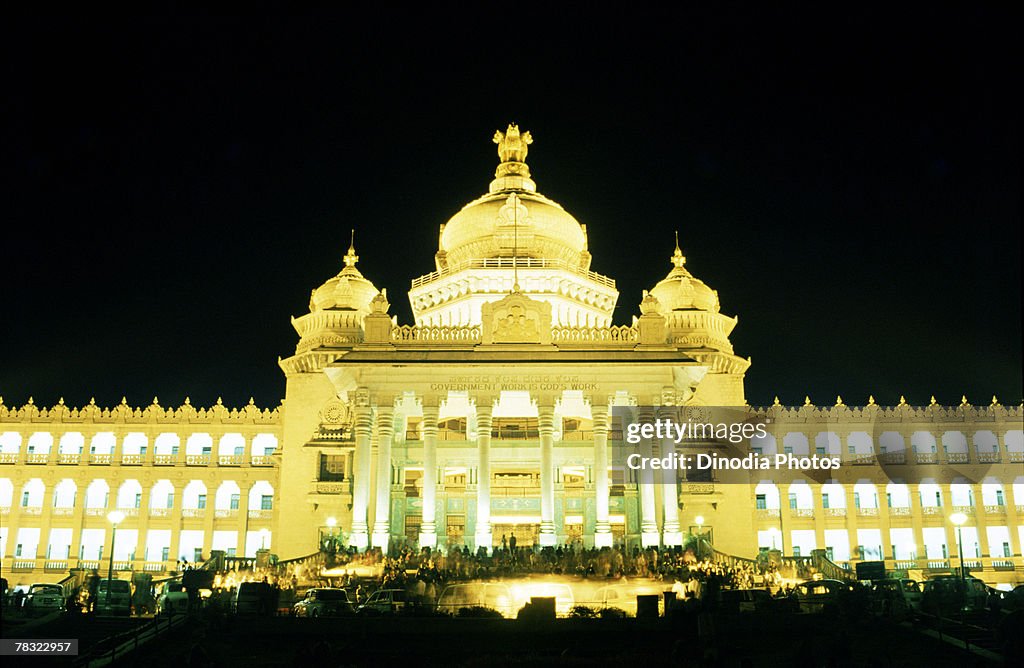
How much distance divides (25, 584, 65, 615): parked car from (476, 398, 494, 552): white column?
17.9 m

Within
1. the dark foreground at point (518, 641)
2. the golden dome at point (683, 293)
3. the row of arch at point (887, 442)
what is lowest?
the dark foreground at point (518, 641)

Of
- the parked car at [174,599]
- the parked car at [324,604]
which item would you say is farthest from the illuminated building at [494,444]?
the parked car at [324,604]

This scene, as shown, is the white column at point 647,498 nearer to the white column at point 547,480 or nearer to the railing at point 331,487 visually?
the white column at point 547,480

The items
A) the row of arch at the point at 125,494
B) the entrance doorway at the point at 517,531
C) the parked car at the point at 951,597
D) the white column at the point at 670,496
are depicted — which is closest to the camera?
the parked car at the point at 951,597

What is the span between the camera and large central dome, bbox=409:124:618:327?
62.4 metres

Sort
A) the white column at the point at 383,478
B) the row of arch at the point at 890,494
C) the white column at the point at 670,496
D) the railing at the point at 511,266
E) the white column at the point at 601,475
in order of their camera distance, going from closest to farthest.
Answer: the white column at the point at 601,475
the white column at the point at 383,478
the white column at the point at 670,496
the railing at the point at 511,266
the row of arch at the point at 890,494

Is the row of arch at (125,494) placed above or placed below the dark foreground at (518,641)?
above

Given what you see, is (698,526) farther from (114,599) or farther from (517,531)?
(114,599)

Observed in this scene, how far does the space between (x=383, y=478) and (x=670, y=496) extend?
13684 millimetres

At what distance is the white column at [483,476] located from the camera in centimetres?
4742

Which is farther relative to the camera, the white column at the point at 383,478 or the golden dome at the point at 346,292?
the golden dome at the point at 346,292

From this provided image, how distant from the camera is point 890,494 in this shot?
6856 cm

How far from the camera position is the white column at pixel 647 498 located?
47562 mm

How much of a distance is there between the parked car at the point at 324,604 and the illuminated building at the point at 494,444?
12843mm
